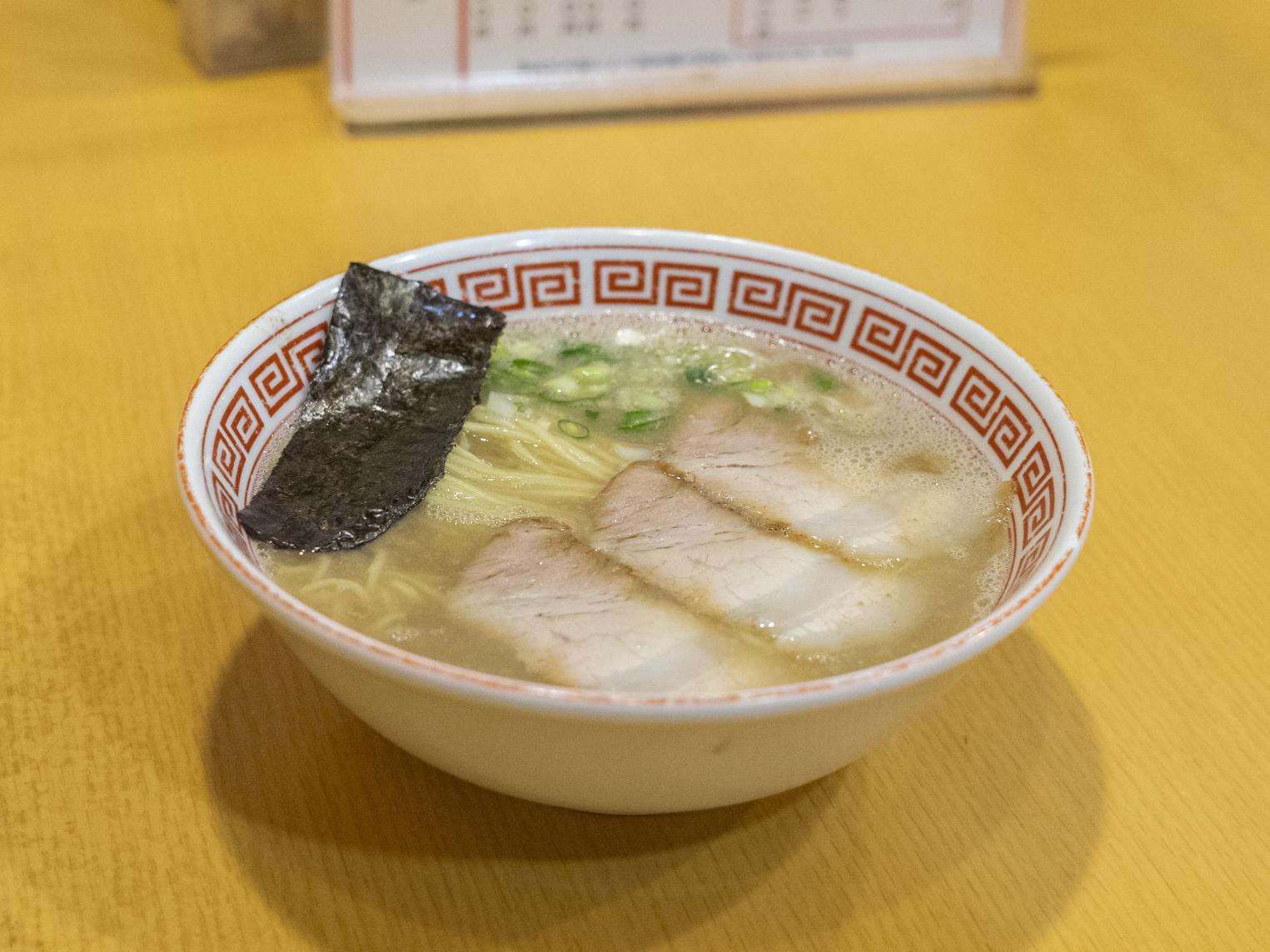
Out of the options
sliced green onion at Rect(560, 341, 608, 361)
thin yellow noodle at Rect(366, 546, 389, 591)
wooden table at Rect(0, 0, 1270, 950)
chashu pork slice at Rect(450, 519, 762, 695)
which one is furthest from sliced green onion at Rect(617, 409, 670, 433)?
wooden table at Rect(0, 0, 1270, 950)

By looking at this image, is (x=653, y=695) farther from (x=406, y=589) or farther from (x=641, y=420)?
(x=641, y=420)

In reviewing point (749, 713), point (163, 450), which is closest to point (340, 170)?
point (163, 450)

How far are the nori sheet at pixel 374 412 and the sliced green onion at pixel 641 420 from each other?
0.20m

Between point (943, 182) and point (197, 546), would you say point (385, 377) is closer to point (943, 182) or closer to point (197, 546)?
point (197, 546)

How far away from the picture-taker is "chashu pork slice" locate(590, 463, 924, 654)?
128cm

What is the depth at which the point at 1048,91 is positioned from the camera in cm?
299

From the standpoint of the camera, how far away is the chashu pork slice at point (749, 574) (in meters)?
1.28

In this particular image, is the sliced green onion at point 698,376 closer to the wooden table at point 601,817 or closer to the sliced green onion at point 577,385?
the sliced green onion at point 577,385

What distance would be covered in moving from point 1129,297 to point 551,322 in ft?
3.72

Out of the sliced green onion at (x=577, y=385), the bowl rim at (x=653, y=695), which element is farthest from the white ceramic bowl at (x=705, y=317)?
the sliced green onion at (x=577, y=385)

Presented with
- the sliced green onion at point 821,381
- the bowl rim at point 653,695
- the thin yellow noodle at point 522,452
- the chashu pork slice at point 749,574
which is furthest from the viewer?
the sliced green onion at point 821,381

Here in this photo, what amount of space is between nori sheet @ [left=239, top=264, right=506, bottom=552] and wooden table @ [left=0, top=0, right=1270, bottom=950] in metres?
0.18

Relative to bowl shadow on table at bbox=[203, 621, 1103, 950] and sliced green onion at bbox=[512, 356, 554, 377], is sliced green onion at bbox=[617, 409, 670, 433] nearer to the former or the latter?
sliced green onion at bbox=[512, 356, 554, 377]

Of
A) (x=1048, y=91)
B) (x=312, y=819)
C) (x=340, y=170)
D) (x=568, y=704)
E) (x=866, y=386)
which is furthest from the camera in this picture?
(x=1048, y=91)
